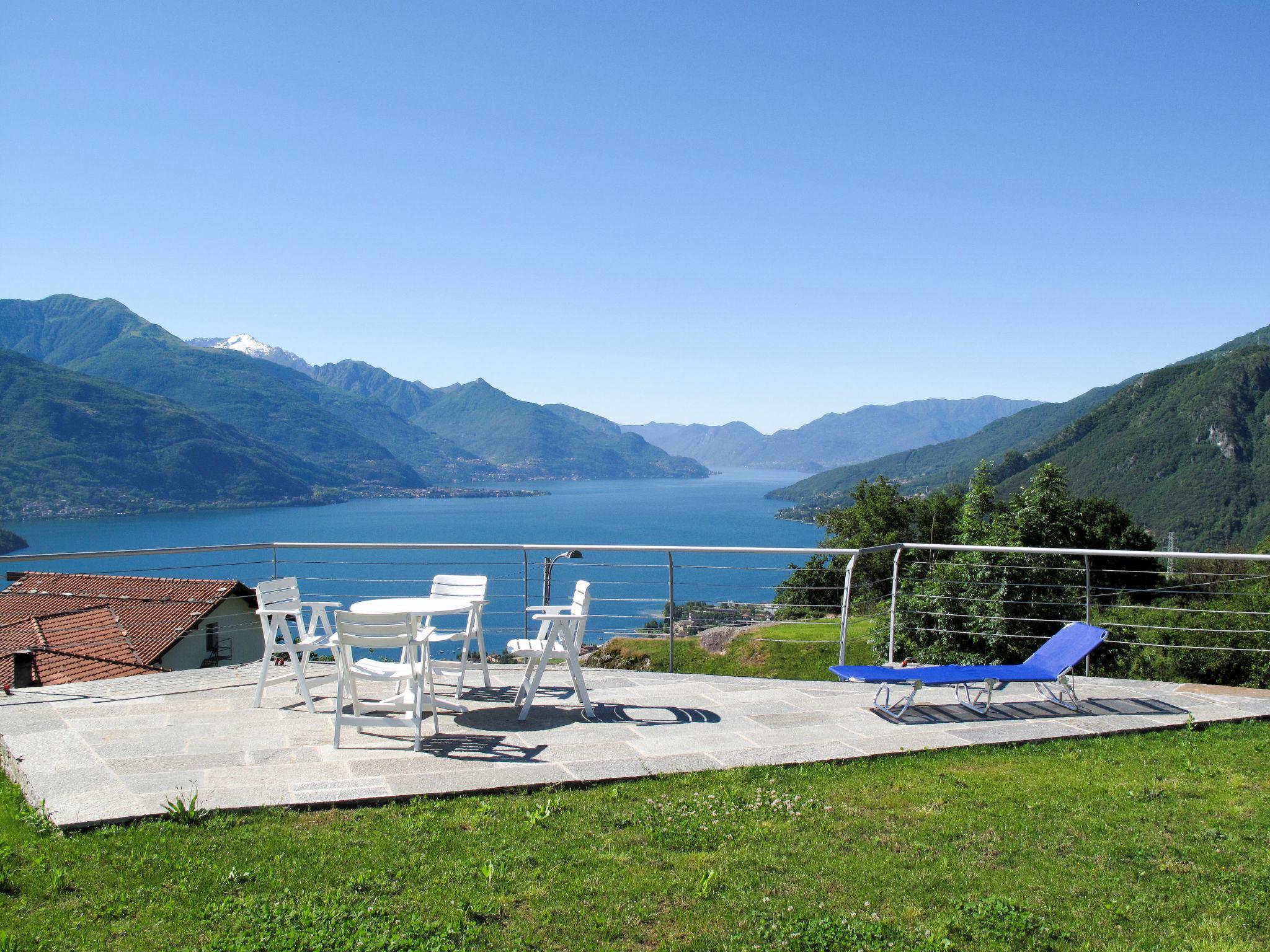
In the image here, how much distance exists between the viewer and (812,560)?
43656 mm

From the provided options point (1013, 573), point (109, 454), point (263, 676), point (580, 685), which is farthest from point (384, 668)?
point (109, 454)

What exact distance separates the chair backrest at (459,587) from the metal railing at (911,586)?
0.86 feet

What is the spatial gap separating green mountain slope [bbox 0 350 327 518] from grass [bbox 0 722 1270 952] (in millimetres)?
118091

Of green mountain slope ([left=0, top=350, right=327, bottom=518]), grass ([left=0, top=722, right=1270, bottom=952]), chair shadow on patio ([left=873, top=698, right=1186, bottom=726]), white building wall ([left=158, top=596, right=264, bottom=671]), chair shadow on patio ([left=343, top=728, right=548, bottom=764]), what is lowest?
white building wall ([left=158, top=596, right=264, bottom=671])

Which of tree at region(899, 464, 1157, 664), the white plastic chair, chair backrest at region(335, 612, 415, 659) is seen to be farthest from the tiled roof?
tree at region(899, 464, 1157, 664)

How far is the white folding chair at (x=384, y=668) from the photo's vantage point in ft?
15.8

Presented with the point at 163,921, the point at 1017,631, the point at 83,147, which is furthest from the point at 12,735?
the point at 1017,631

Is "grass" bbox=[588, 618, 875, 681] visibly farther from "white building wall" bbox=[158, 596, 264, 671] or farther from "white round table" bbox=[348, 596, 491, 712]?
Result: "white round table" bbox=[348, 596, 491, 712]

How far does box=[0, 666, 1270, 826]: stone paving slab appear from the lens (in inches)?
165

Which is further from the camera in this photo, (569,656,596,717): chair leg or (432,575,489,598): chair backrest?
(432,575,489,598): chair backrest

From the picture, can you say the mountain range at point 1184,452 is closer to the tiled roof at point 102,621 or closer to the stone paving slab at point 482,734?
the tiled roof at point 102,621

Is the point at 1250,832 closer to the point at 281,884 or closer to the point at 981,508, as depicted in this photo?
the point at 281,884

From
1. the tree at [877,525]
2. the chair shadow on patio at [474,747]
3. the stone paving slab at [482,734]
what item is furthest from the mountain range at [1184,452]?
the chair shadow on patio at [474,747]

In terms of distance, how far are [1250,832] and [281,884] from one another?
3.79 metres
